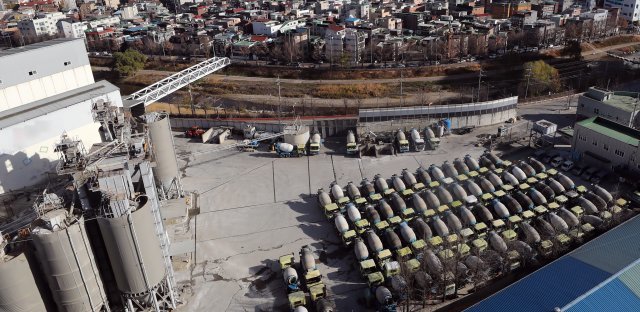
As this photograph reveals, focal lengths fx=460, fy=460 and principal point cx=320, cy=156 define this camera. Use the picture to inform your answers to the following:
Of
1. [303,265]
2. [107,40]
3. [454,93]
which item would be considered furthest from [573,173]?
[107,40]

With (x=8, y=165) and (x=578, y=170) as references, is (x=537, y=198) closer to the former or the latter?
(x=578, y=170)

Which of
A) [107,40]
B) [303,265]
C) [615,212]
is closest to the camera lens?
[303,265]

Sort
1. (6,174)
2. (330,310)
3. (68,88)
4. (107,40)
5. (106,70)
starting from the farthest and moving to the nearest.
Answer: (107,40) → (106,70) → (68,88) → (6,174) → (330,310)

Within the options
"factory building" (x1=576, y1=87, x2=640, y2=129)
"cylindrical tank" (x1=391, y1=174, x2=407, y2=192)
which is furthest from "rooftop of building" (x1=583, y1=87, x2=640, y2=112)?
"cylindrical tank" (x1=391, y1=174, x2=407, y2=192)

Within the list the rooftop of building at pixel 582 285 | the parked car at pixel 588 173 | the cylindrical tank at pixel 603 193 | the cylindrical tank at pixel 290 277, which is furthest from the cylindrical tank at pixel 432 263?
the parked car at pixel 588 173

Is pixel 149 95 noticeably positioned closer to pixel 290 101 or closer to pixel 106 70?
pixel 290 101

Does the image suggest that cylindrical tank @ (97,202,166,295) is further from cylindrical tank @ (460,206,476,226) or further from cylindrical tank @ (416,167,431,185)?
cylindrical tank @ (416,167,431,185)

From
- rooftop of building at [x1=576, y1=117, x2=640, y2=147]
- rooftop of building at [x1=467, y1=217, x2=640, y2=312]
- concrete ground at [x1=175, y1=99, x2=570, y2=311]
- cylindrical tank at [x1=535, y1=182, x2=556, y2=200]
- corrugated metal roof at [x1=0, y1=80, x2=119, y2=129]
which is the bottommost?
concrete ground at [x1=175, y1=99, x2=570, y2=311]
